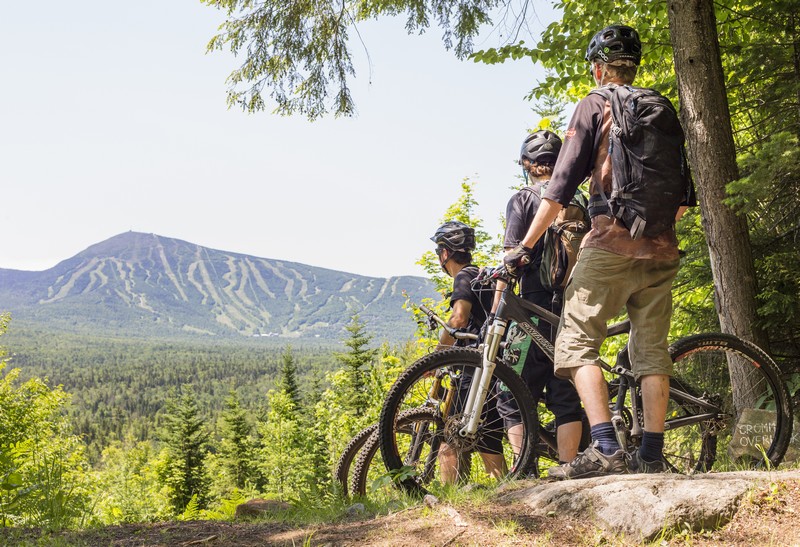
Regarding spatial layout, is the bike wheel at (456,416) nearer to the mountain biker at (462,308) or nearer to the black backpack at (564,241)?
the mountain biker at (462,308)

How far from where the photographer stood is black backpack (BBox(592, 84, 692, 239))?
11.1ft

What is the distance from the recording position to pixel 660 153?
11.2 ft

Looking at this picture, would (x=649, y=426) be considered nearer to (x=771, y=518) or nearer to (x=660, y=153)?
(x=771, y=518)

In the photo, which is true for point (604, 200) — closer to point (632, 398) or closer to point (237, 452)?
point (632, 398)

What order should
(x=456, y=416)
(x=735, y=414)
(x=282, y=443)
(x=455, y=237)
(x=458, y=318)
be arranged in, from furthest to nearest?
1. (x=282, y=443)
2. (x=735, y=414)
3. (x=455, y=237)
4. (x=458, y=318)
5. (x=456, y=416)

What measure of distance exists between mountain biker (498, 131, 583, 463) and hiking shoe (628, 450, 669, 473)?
54 cm

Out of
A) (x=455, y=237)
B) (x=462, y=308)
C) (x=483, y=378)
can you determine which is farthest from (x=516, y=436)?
(x=455, y=237)

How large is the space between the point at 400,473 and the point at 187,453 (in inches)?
1851

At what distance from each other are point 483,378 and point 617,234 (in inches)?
42.6

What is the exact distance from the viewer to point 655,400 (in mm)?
3697

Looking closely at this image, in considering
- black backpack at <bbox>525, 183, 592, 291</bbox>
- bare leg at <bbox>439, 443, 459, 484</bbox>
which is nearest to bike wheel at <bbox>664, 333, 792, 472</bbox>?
black backpack at <bbox>525, 183, 592, 291</bbox>

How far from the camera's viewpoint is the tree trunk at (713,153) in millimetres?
5309

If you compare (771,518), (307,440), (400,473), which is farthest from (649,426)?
(307,440)

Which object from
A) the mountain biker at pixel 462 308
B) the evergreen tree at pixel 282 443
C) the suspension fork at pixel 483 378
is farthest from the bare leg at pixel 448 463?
the evergreen tree at pixel 282 443
